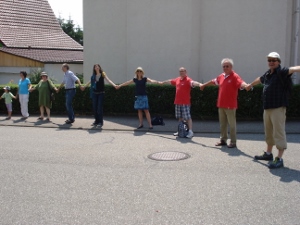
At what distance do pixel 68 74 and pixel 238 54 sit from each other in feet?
19.7

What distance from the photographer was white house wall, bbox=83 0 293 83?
13.9m

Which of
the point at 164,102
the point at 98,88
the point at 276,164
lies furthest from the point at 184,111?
the point at 276,164

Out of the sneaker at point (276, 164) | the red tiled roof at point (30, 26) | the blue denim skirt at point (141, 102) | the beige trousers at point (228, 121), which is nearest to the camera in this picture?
the sneaker at point (276, 164)

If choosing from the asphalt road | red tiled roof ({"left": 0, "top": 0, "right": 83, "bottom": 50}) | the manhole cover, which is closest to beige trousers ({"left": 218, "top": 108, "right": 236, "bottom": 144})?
the asphalt road

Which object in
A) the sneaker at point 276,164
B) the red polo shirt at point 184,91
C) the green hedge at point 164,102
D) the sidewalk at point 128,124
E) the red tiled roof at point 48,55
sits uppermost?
the red tiled roof at point 48,55

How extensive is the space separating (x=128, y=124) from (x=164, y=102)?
1684mm

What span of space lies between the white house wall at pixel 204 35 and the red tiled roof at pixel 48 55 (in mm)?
11742

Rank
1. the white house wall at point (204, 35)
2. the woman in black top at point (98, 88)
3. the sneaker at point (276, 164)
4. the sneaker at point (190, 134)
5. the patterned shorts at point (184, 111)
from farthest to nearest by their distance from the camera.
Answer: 1. the white house wall at point (204, 35)
2. the woman in black top at point (98, 88)
3. the patterned shorts at point (184, 111)
4. the sneaker at point (190, 134)
5. the sneaker at point (276, 164)

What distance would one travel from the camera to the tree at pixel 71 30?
2265 inches

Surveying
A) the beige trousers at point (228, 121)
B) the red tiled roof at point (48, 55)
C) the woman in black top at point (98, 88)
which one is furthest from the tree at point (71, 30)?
the beige trousers at point (228, 121)

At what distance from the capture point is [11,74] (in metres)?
26.2

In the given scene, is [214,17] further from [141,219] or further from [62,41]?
[62,41]

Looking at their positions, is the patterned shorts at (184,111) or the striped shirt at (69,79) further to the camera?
the striped shirt at (69,79)

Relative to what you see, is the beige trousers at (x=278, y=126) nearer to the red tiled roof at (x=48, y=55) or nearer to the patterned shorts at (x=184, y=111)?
the patterned shorts at (x=184, y=111)
